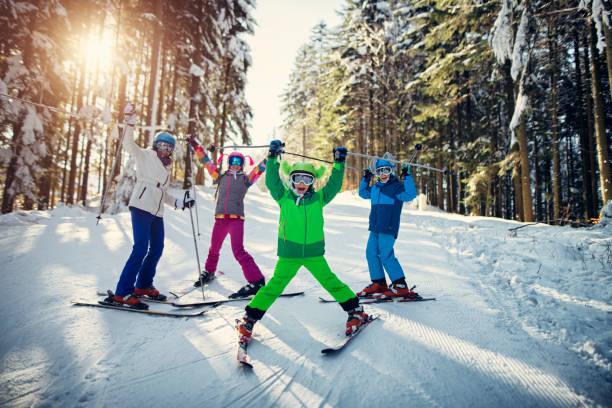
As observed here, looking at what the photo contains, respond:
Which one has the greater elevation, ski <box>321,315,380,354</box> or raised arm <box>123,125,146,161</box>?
raised arm <box>123,125,146,161</box>

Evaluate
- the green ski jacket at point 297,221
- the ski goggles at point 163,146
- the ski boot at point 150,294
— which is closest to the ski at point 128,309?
the ski boot at point 150,294

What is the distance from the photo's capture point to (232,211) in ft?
14.3

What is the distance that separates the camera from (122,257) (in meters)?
5.55

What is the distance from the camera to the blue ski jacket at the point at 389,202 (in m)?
3.89

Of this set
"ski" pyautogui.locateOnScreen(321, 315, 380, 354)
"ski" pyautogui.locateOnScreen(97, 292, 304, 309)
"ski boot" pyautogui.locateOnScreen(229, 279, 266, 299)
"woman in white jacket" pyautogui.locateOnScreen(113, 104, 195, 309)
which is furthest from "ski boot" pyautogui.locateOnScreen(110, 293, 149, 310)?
"ski" pyautogui.locateOnScreen(321, 315, 380, 354)

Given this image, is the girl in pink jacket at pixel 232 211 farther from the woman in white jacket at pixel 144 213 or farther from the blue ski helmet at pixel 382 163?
the blue ski helmet at pixel 382 163

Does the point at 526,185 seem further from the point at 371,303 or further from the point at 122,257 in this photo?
the point at 122,257

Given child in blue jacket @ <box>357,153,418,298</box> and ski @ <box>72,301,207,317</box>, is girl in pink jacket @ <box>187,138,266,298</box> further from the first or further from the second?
child in blue jacket @ <box>357,153,418,298</box>

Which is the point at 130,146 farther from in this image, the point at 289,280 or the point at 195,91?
the point at 195,91

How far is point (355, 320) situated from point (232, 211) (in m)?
2.62

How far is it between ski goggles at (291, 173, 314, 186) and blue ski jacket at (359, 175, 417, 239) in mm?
1582

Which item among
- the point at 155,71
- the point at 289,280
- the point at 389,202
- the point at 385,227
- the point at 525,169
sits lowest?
the point at 289,280

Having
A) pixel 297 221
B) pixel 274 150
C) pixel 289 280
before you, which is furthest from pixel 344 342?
pixel 274 150

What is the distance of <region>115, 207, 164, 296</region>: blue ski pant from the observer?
347cm
